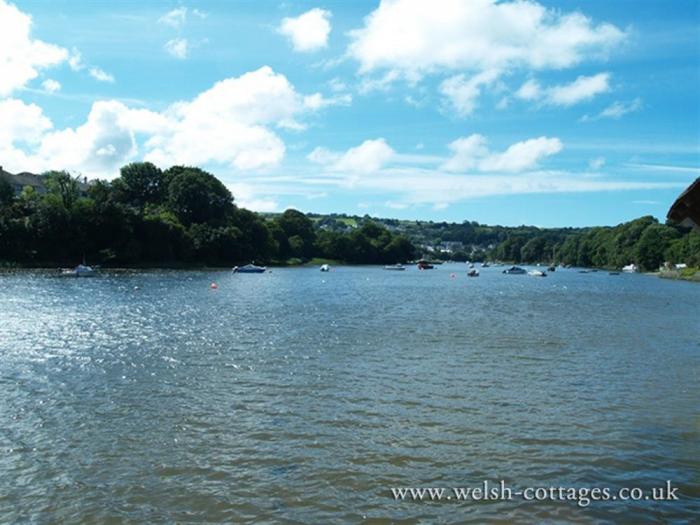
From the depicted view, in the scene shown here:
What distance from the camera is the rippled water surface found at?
971cm

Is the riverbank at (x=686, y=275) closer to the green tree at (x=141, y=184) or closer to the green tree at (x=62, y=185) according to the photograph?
the green tree at (x=141, y=184)

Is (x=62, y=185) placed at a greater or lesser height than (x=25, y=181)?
lesser

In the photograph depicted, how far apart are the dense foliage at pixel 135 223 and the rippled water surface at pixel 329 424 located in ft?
300

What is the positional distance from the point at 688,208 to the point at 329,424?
888 cm

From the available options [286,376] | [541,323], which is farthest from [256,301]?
[286,376]

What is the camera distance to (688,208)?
34.3ft

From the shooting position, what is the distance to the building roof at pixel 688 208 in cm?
1009

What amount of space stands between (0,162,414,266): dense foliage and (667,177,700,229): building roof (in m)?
118

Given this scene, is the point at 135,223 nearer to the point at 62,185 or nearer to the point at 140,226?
the point at 140,226

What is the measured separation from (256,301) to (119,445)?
43114 mm

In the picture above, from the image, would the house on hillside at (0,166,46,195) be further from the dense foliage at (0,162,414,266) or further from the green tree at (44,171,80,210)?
the green tree at (44,171,80,210)

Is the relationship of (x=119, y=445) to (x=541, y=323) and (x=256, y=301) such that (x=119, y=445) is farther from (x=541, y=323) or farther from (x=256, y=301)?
(x=256, y=301)

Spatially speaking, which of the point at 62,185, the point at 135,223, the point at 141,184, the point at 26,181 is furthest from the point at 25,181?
→ the point at 135,223

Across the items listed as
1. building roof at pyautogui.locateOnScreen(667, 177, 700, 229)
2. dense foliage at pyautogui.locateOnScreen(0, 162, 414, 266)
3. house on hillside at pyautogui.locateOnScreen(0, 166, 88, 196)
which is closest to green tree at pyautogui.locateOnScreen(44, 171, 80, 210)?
dense foliage at pyautogui.locateOnScreen(0, 162, 414, 266)
